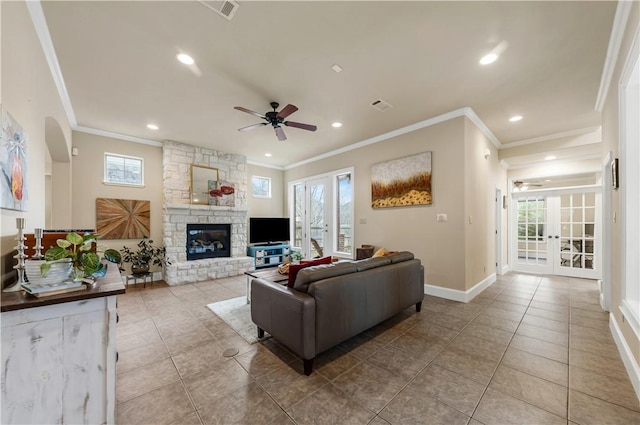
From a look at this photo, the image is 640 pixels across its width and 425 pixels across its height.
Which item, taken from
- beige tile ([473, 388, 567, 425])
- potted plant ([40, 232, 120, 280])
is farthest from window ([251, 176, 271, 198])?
beige tile ([473, 388, 567, 425])

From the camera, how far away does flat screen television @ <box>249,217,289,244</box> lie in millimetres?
6547

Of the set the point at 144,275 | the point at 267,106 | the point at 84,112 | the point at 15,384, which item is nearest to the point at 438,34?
the point at 267,106

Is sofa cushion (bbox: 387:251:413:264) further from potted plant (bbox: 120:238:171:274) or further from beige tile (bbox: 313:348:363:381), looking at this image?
potted plant (bbox: 120:238:171:274)

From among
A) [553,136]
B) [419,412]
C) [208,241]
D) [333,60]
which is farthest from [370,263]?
[553,136]

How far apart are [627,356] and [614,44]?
2.80 m

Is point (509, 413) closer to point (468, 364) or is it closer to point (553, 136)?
point (468, 364)

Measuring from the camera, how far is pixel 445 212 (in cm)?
398

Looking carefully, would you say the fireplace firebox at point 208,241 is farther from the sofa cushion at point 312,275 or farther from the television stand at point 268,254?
the sofa cushion at point 312,275

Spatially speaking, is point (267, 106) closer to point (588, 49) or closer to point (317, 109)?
point (317, 109)

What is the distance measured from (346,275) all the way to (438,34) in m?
2.35

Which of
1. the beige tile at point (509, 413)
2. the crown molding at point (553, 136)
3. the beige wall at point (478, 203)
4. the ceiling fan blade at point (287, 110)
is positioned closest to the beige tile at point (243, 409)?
the beige tile at point (509, 413)

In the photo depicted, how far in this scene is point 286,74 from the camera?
112 inches

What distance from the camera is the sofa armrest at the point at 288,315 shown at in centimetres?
202

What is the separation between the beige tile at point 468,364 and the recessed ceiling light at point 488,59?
2.92 meters
